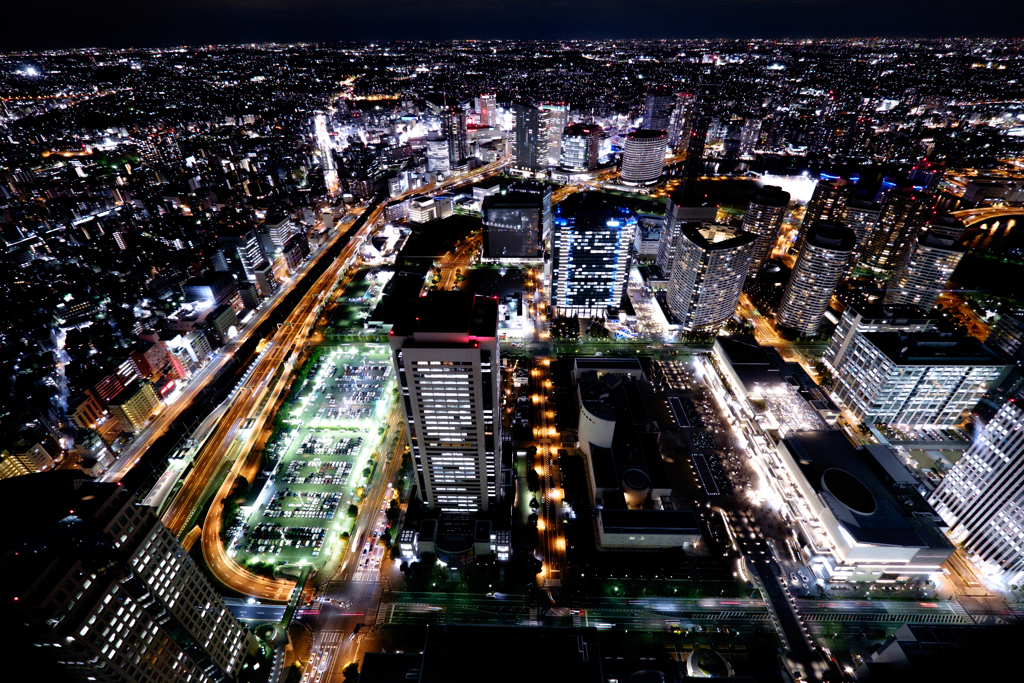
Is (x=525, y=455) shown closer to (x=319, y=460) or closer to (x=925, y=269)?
(x=319, y=460)

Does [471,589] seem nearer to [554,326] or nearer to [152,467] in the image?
[152,467]

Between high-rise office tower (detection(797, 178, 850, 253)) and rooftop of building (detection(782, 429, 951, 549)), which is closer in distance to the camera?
rooftop of building (detection(782, 429, 951, 549))

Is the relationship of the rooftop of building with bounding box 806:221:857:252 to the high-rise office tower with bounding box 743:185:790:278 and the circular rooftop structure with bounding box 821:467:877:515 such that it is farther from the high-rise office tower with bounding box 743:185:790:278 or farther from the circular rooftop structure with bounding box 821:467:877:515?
the circular rooftop structure with bounding box 821:467:877:515

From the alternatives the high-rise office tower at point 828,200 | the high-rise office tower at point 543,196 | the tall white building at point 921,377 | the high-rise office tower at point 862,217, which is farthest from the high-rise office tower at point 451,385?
the high-rise office tower at point 862,217

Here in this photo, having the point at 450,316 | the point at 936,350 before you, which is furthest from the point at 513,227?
the point at 936,350

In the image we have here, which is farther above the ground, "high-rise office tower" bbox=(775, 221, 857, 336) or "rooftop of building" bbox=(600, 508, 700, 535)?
"high-rise office tower" bbox=(775, 221, 857, 336)

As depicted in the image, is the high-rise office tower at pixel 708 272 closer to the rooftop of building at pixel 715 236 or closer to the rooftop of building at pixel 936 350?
the rooftop of building at pixel 715 236

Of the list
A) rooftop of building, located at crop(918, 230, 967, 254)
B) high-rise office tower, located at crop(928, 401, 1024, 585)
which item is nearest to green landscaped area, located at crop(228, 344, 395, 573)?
high-rise office tower, located at crop(928, 401, 1024, 585)

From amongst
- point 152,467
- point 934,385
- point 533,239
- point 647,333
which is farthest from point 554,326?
point 152,467
